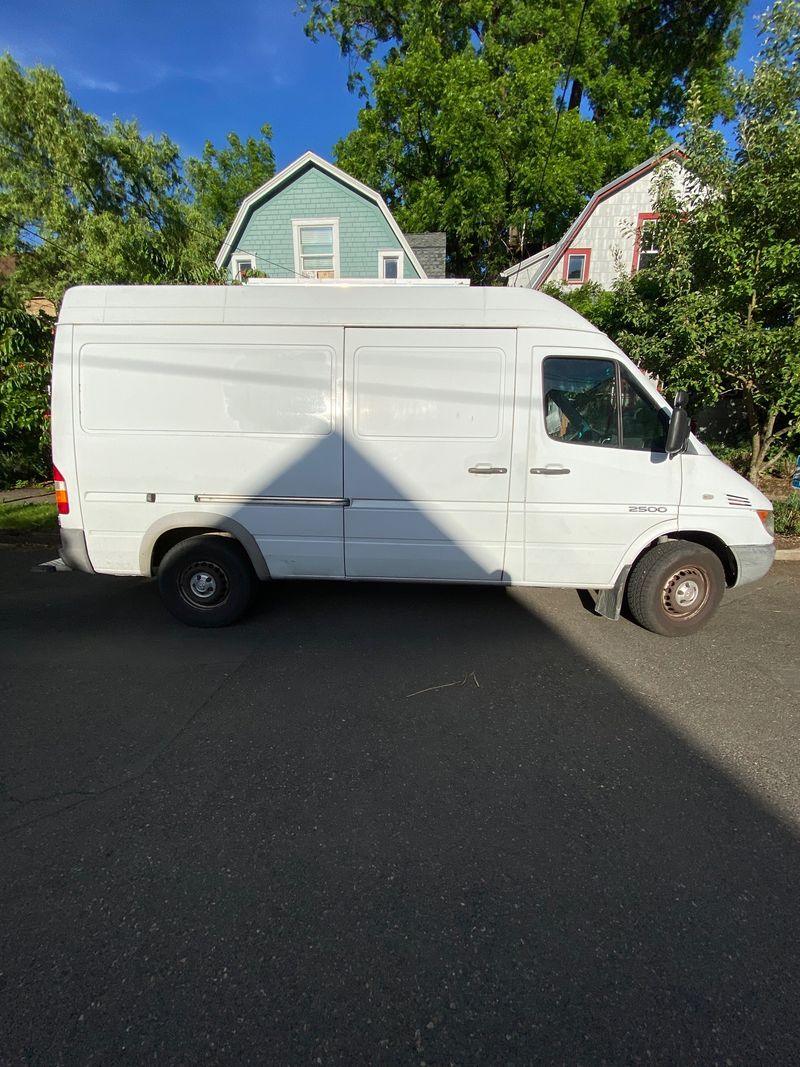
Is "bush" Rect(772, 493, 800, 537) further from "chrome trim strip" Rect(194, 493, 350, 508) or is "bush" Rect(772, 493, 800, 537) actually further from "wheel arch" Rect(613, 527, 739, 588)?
"chrome trim strip" Rect(194, 493, 350, 508)

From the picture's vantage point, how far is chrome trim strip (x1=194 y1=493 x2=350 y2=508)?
13.2 ft

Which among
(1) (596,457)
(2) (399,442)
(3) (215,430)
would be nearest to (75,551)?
(3) (215,430)

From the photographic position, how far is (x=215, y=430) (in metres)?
3.96

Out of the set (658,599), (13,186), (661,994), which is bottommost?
(661,994)

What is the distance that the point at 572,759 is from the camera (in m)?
2.76

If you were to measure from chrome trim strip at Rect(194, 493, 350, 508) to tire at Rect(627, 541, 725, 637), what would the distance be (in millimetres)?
2454

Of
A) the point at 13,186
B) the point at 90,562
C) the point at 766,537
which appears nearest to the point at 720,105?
the point at 766,537

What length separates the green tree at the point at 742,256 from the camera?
6469mm

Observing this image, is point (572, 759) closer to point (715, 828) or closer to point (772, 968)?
point (715, 828)

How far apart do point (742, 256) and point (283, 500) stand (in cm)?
730

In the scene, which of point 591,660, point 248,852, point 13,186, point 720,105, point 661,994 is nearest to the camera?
point 661,994

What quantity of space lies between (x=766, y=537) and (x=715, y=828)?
2574 mm

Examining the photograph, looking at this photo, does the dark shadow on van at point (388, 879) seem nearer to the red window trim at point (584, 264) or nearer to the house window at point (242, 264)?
the house window at point (242, 264)

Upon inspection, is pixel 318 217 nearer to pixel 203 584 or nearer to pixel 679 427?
pixel 203 584
